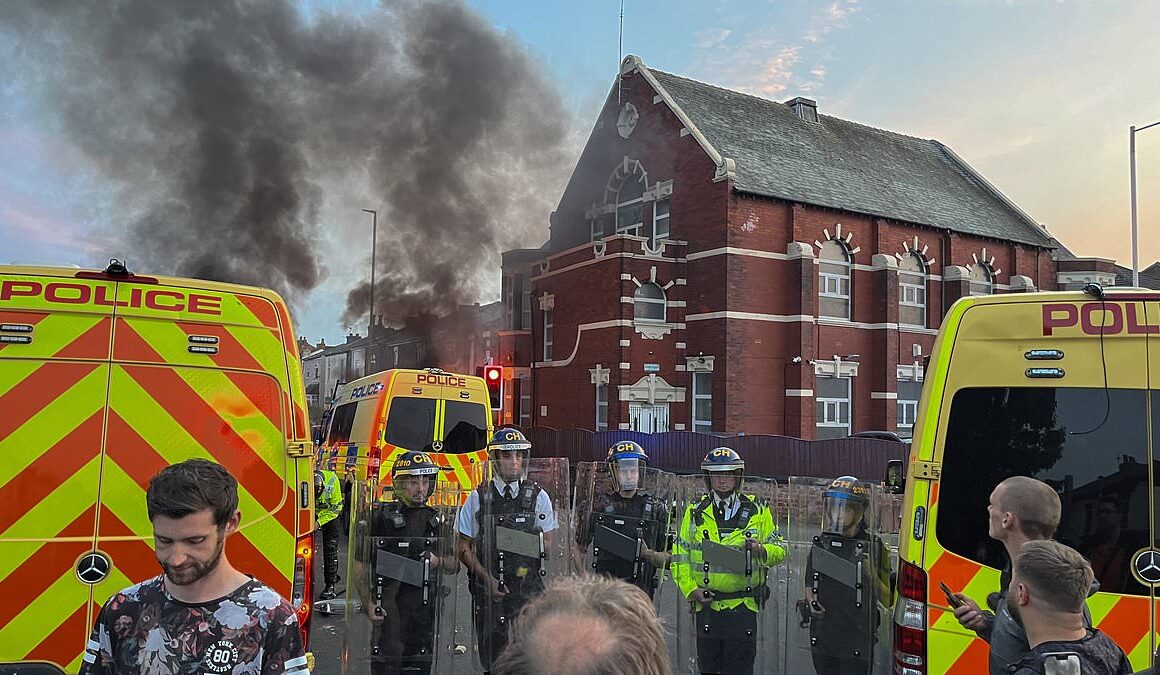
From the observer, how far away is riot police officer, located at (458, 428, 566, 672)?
5305 millimetres

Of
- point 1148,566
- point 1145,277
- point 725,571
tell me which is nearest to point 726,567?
point 725,571

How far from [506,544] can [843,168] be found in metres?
24.8

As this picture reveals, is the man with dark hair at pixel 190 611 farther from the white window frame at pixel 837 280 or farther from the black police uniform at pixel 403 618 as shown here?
the white window frame at pixel 837 280

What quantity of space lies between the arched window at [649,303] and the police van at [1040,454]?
798 inches

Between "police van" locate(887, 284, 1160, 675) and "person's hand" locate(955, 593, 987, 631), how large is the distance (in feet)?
1.00

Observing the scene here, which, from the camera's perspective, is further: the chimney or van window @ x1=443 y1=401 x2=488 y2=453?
the chimney

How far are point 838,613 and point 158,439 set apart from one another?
380 centimetres

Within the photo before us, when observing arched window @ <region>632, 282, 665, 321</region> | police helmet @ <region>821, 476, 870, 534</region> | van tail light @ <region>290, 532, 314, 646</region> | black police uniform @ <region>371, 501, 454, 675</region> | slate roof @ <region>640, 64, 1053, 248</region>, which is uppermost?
slate roof @ <region>640, 64, 1053, 248</region>

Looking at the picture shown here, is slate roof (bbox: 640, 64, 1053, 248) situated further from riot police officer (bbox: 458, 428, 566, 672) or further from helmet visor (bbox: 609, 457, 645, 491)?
riot police officer (bbox: 458, 428, 566, 672)

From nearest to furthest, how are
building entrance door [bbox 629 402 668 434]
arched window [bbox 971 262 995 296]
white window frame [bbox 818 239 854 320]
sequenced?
building entrance door [bbox 629 402 668 434] < white window frame [bbox 818 239 854 320] < arched window [bbox 971 262 995 296]

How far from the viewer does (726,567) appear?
16.8ft

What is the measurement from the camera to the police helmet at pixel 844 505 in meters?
4.96

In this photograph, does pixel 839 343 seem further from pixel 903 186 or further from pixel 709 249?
pixel 903 186

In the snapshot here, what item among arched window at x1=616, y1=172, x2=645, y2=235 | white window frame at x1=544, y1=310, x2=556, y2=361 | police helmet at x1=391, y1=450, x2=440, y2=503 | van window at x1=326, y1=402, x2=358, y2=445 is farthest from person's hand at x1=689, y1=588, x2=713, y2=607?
white window frame at x1=544, y1=310, x2=556, y2=361
